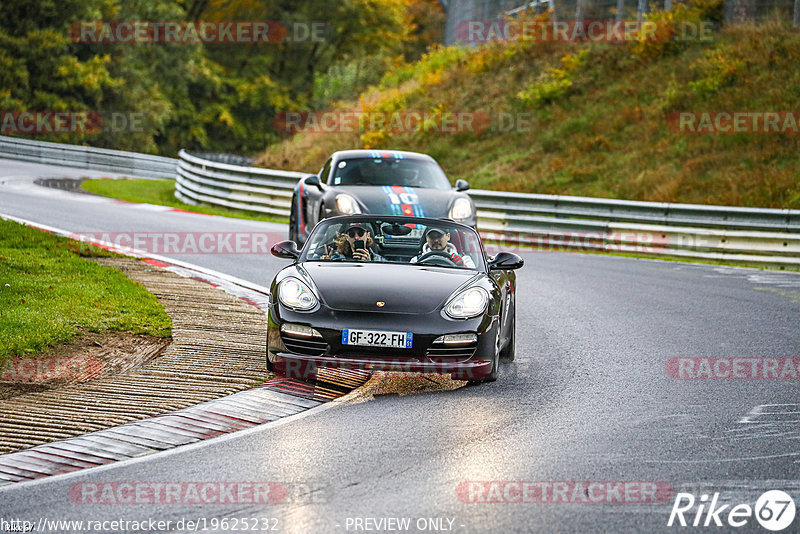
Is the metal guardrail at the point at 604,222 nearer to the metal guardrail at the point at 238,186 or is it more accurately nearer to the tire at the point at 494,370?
the metal guardrail at the point at 238,186

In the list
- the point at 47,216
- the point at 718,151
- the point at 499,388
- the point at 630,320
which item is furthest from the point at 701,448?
the point at 718,151

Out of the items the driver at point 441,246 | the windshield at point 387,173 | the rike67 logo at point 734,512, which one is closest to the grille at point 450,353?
the driver at point 441,246

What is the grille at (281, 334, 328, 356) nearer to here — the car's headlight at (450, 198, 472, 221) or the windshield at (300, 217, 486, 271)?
the windshield at (300, 217, 486, 271)

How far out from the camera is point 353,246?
9.14m

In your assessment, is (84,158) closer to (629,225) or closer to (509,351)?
(629,225)

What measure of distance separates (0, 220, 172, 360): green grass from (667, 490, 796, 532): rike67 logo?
5.26 m

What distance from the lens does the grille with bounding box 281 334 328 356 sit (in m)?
7.81

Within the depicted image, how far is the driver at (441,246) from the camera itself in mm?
9078

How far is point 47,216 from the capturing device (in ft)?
63.3

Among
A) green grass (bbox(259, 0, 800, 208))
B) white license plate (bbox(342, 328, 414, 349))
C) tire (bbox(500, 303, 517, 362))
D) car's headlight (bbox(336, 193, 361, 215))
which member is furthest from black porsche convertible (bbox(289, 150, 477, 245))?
green grass (bbox(259, 0, 800, 208))

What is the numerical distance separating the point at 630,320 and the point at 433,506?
683cm

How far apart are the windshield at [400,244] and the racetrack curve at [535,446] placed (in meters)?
1.09

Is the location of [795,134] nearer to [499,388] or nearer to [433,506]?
[499,388]

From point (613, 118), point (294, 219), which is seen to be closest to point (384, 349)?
point (294, 219)
